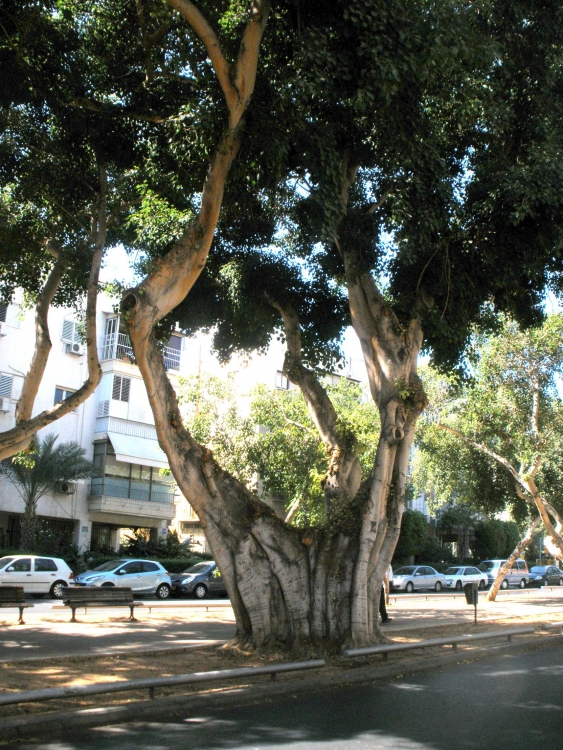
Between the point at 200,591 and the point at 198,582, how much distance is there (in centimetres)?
37

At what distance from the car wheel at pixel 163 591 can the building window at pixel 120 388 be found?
11.0 metres

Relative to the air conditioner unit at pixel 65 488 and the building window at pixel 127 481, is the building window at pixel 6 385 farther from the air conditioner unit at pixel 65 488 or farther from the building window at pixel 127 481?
the building window at pixel 127 481

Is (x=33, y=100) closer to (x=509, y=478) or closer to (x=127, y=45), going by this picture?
(x=127, y=45)

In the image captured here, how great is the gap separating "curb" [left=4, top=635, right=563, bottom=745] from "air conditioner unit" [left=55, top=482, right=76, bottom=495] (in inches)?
922

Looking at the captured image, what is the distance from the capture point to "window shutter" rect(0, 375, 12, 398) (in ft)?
103

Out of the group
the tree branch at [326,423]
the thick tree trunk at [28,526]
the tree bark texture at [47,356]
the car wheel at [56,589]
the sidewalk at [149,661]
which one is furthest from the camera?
the thick tree trunk at [28,526]

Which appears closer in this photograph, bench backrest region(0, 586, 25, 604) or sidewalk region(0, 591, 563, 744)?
sidewalk region(0, 591, 563, 744)

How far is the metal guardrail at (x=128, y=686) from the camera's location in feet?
22.5

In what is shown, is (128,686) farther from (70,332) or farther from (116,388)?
(116,388)

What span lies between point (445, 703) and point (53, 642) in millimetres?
7014

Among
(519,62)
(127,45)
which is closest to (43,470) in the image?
(127,45)

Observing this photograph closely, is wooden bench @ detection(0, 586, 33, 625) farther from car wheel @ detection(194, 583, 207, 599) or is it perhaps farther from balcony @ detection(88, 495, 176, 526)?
balcony @ detection(88, 495, 176, 526)

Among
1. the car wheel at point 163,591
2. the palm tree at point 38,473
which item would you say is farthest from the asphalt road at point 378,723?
the palm tree at point 38,473

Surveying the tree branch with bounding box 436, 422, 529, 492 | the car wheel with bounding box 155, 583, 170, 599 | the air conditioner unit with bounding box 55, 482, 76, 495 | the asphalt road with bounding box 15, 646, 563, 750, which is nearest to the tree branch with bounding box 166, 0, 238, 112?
the asphalt road with bounding box 15, 646, 563, 750
